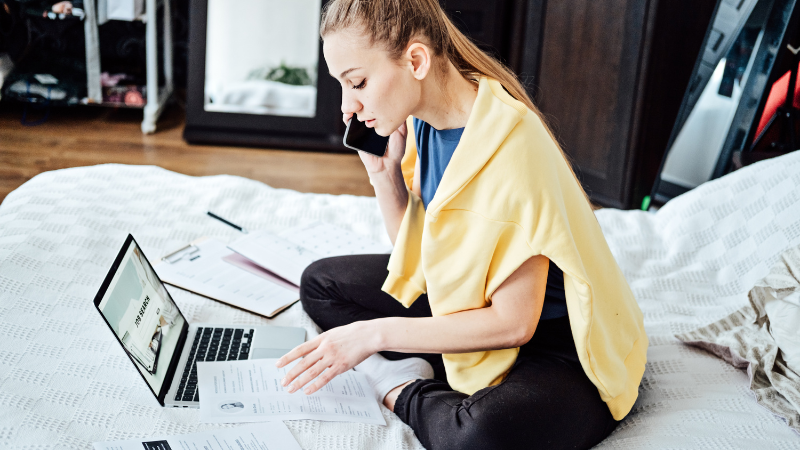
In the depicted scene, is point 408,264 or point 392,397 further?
point 408,264

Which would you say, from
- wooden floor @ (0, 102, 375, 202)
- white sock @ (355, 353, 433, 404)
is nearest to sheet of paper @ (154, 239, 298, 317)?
white sock @ (355, 353, 433, 404)

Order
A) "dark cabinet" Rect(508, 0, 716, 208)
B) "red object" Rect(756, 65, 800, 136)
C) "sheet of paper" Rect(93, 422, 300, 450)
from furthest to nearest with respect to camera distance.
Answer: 1. "dark cabinet" Rect(508, 0, 716, 208)
2. "red object" Rect(756, 65, 800, 136)
3. "sheet of paper" Rect(93, 422, 300, 450)

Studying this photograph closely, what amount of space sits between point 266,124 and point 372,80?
2.20 meters

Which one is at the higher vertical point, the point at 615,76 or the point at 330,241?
the point at 615,76

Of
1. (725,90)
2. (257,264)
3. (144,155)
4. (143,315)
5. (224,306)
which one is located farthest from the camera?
(144,155)

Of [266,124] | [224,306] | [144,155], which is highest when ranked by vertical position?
[224,306]

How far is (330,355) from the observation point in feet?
3.14

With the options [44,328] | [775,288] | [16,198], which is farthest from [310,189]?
[775,288]

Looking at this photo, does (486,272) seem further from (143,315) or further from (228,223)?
(228,223)

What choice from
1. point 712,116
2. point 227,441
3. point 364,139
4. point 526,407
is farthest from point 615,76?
point 227,441

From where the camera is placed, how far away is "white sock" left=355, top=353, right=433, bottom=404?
1.10 metres

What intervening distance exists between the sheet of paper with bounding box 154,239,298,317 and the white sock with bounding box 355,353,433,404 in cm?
23

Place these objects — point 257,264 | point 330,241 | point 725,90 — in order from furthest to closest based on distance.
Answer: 1. point 725,90
2. point 330,241
3. point 257,264

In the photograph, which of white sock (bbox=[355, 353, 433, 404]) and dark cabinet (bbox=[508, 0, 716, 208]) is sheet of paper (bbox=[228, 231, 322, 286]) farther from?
dark cabinet (bbox=[508, 0, 716, 208])
